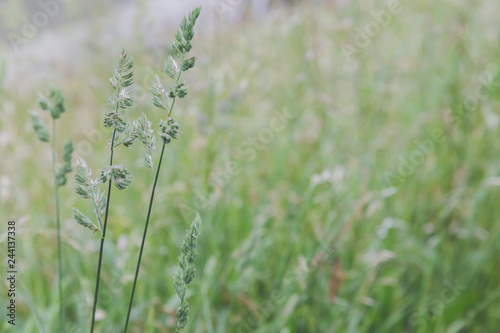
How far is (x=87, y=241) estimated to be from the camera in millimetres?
1919

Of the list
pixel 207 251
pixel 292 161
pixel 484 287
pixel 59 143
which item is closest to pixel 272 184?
→ pixel 292 161

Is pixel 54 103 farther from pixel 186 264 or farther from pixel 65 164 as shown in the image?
pixel 186 264

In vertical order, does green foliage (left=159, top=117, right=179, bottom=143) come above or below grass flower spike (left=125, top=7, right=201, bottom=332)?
below

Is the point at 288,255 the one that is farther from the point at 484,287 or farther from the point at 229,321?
the point at 484,287

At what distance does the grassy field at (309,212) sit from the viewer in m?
1.53

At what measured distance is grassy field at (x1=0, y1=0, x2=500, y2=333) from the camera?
1532 millimetres

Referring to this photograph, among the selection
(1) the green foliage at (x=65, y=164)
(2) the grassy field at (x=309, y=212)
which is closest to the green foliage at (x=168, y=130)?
(1) the green foliage at (x=65, y=164)

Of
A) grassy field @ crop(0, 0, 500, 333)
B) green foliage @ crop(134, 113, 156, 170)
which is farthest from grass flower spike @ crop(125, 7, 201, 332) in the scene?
grassy field @ crop(0, 0, 500, 333)

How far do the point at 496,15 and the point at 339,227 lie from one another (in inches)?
84.9

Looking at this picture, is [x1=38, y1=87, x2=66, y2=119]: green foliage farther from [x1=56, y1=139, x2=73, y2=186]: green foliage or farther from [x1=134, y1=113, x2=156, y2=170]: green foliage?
[x1=134, y1=113, x2=156, y2=170]: green foliage

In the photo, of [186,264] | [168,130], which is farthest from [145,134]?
[186,264]

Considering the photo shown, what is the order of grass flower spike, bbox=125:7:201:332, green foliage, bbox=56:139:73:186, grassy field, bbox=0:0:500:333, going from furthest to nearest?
grassy field, bbox=0:0:500:333
green foliage, bbox=56:139:73:186
grass flower spike, bbox=125:7:201:332

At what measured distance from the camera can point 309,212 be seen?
6.12 feet

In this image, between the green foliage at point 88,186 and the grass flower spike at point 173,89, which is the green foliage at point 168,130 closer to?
→ the grass flower spike at point 173,89
